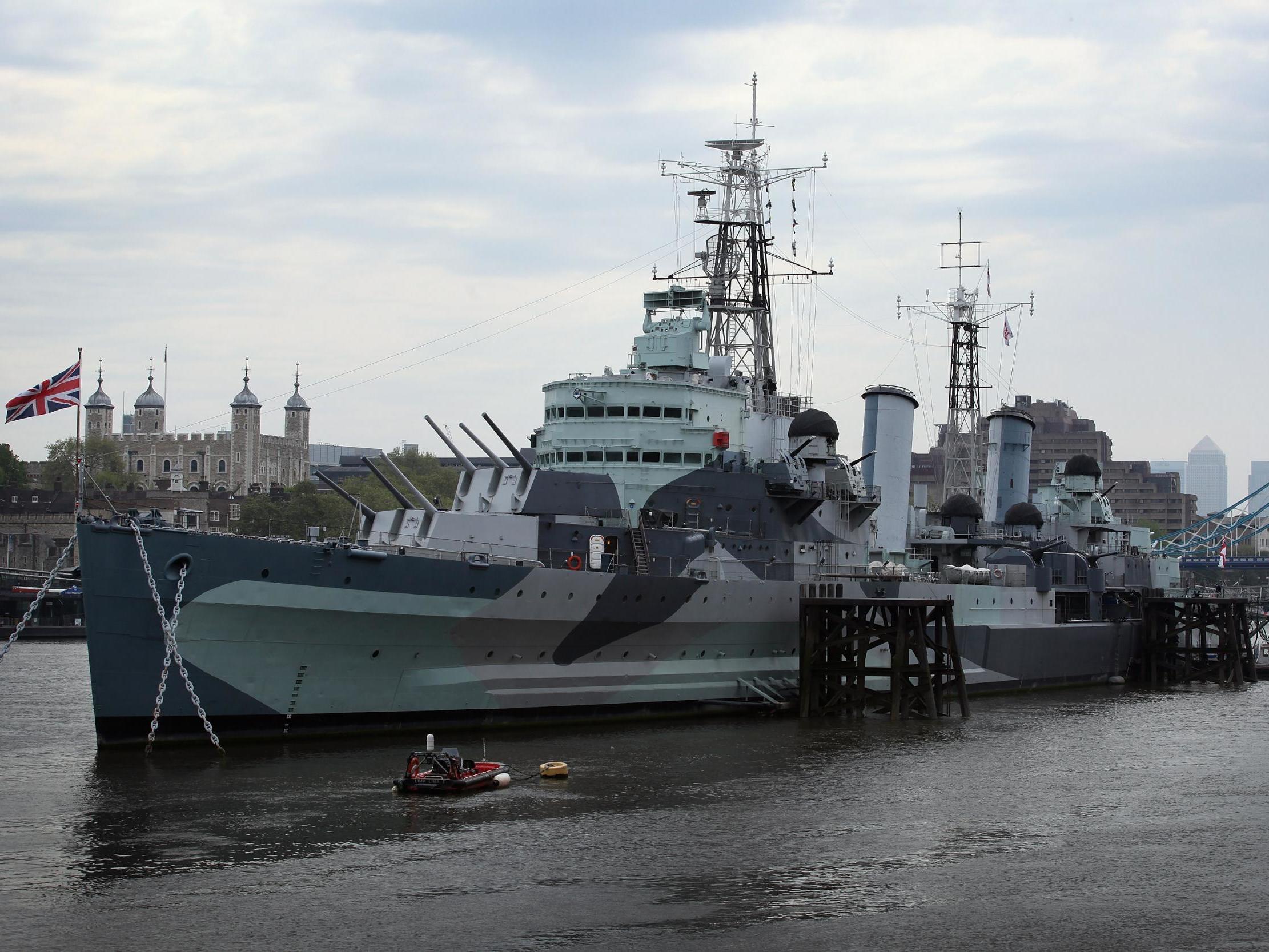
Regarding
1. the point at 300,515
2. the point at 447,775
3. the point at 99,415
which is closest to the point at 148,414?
the point at 99,415

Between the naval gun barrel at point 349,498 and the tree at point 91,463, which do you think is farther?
the tree at point 91,463

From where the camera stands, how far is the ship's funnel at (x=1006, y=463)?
52281 mm

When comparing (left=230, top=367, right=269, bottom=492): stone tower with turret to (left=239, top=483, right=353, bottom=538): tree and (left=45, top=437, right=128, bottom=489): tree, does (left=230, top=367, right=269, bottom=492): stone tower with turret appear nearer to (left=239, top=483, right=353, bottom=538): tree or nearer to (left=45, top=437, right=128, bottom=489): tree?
(left=45, top=437, right=128, bottom=489): tree

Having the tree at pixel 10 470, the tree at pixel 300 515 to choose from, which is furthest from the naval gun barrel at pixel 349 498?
the tree at pixel 10 470

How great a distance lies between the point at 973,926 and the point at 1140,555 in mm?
38997

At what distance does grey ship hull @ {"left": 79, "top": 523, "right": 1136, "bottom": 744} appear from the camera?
2305 cm

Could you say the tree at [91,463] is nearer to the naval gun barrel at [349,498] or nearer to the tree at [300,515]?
the tree at [300,515]

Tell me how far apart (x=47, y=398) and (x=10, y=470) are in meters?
94.2

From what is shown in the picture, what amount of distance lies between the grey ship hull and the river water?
63cm

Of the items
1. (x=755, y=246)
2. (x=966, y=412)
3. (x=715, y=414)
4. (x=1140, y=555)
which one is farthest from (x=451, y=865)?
(x=966, y=412)

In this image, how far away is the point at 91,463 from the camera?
125 meters

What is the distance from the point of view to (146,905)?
15.3 metres

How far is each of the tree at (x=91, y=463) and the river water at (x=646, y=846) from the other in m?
94.6

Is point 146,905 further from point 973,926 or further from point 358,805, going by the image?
point 973,926
